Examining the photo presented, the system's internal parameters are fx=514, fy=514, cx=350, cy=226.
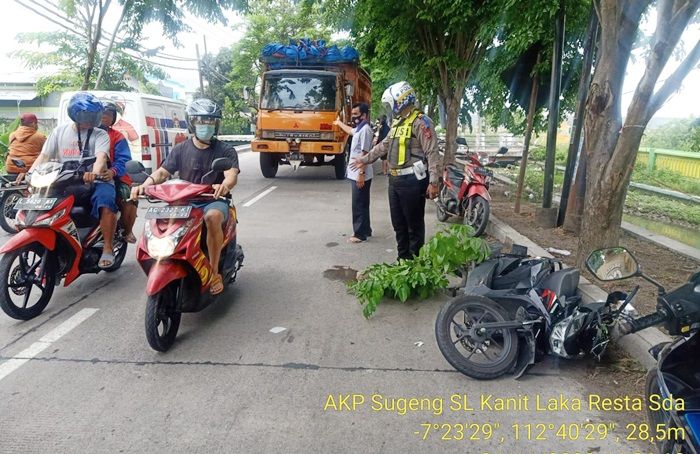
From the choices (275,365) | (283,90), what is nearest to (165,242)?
(275,365)

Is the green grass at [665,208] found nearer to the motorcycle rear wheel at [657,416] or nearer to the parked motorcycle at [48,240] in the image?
the motorcycle rear wheel at [657,416]

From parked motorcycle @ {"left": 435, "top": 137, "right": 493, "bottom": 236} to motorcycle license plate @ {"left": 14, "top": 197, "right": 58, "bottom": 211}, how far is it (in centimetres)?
493

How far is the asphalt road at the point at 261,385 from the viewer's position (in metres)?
2.78

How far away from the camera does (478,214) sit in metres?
7.49

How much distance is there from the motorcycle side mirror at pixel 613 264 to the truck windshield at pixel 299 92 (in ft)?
35.3

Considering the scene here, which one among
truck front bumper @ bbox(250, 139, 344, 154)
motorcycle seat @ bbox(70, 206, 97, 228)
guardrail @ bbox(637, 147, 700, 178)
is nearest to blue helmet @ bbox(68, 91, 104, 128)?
motorcycle seat @ bbox(70, 206, 97, 228)

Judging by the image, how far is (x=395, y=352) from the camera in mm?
3830

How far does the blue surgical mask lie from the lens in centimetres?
439

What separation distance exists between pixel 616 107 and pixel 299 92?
29.3 feet

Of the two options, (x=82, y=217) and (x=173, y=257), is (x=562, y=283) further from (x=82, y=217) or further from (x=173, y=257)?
(x=82, y=217)

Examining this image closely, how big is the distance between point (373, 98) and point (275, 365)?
20.3 meters

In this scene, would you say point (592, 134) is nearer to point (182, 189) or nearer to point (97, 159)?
point (182, 189)

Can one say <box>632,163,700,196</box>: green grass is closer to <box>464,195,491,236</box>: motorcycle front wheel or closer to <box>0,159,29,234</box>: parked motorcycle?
<box>464,195,491,236</box>: motorcycle front wheel

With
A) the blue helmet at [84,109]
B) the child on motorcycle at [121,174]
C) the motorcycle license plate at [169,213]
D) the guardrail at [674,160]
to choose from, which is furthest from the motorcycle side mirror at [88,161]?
the guardrail at [674,160]
